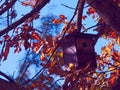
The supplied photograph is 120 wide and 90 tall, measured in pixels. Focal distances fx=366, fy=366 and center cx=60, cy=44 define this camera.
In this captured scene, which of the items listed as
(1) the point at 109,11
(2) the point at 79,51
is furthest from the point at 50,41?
(1) the point at 109,11

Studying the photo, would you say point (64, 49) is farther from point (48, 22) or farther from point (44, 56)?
point (48, 22)

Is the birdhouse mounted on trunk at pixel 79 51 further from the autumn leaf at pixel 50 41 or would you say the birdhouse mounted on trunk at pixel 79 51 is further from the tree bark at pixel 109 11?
the tree bark at pixel 109 11

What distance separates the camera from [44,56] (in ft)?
14.3

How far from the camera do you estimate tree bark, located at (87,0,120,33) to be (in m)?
3.55

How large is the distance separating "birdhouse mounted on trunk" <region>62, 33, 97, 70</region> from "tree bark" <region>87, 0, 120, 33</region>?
13.7 inches

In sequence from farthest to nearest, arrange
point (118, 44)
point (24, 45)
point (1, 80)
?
1. point (118, 44)
2. point (24, 45)
3. point (1, 80)

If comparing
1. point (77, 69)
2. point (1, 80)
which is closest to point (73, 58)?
point (77, 69)

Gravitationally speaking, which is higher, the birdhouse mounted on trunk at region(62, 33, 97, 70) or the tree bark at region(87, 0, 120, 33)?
the tree bark at region(87, 0, 120, 33)

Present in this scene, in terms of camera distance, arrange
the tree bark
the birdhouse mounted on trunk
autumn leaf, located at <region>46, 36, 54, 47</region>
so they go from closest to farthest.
Answer: 1. the tree bark
2. the birdhouse mounted on trunk
3. autumn leaf, located at <region>46, 36, 54, 47</region>

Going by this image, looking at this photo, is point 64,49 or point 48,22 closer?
point 64,49

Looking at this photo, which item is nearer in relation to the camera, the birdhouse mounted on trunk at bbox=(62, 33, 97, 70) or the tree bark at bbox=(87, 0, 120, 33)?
the tree bark at bbox=(87, 0, 120, 33)

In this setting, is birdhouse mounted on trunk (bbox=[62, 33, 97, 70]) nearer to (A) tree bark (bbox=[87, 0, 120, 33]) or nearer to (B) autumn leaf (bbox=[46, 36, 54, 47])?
(B) autumn leaf (bbox=[46, 36, 54, 47])

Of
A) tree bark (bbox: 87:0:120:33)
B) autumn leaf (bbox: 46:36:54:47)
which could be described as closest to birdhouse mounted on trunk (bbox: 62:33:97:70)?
autumn leaf (bbox: 46:36:54:47)

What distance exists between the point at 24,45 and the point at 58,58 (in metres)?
0.64
